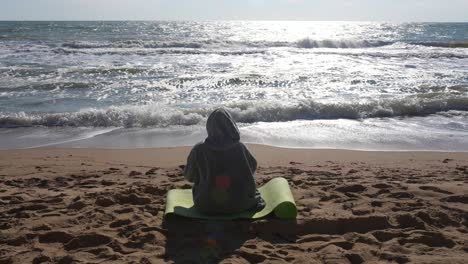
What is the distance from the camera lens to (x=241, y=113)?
9383 mm

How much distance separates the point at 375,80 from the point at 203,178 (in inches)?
456

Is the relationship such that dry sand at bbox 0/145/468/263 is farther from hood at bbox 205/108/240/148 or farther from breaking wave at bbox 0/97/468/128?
breaking wave at bbox 0/97/468/128

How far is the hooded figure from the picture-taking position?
12.5 ft

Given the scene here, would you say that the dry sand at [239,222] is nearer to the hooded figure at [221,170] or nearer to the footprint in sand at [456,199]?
the footprint in sand at [456,199]

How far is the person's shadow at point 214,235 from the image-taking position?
11.4 feet

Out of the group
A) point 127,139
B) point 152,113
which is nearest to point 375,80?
point 152,113

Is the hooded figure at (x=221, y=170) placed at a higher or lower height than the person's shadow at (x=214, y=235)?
higher

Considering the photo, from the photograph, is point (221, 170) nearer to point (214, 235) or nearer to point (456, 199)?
point (214, 235)

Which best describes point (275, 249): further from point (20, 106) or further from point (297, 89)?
point (297, 89)

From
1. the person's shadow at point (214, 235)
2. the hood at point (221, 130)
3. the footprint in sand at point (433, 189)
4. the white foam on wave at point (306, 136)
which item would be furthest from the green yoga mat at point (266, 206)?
the white foam on wave at point (306, 136)

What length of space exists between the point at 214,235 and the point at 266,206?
625mm

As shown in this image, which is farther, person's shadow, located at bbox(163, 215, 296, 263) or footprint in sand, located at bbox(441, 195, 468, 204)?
footprint in sand, located at bbox(441, 195, 468, 204)

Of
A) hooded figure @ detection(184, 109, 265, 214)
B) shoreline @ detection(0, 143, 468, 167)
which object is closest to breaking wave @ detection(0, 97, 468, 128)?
shoreline @ detection(0, 143, 468, 167)

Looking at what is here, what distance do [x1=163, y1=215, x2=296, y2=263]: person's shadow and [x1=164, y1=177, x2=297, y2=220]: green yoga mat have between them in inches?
1.9
